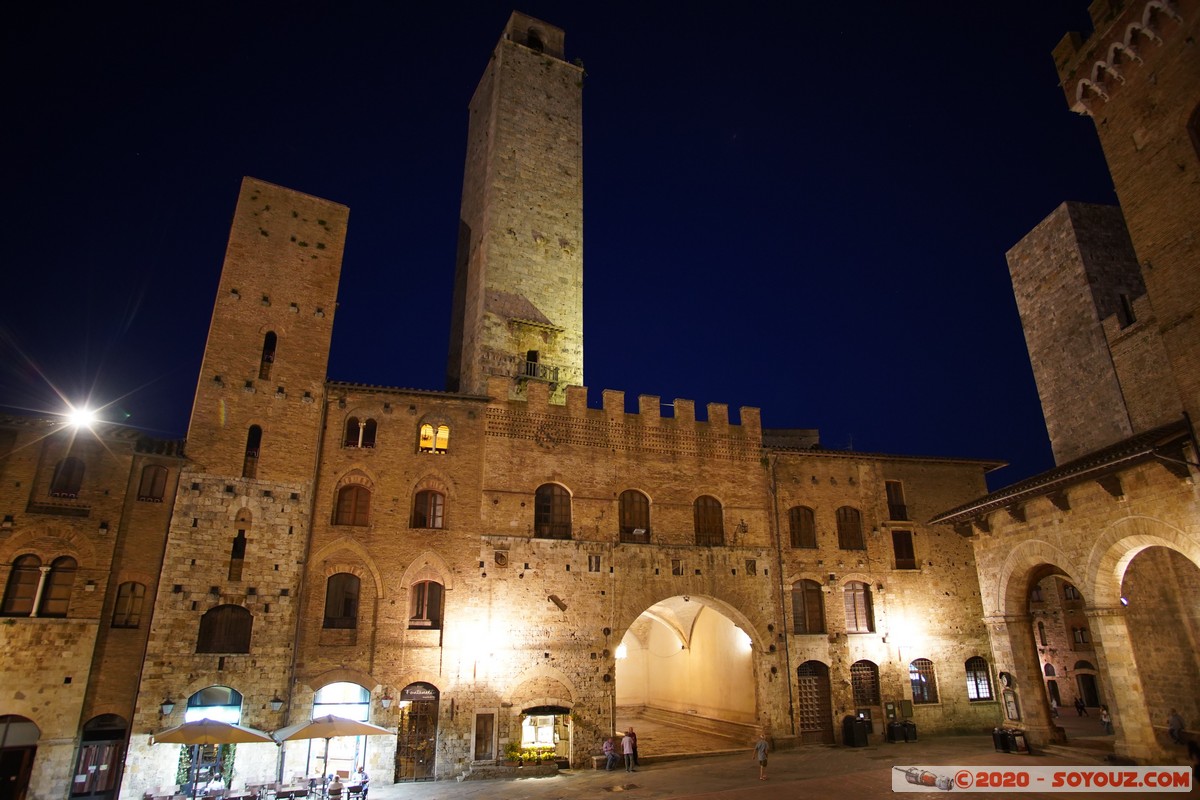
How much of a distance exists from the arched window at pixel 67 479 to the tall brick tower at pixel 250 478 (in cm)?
235

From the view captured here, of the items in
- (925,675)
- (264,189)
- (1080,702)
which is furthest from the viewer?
(1080,702)

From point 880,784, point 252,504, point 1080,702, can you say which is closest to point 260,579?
A: point 252,504

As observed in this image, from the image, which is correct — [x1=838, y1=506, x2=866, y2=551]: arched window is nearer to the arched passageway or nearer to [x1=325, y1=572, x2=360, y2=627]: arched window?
the arched passageway

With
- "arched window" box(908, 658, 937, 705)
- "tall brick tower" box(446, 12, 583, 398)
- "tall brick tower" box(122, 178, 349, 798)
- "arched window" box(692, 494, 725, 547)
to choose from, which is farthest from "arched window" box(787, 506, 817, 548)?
"tall brick tower" box(122, 178, 349, 798)

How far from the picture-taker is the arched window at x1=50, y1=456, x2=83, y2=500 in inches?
691

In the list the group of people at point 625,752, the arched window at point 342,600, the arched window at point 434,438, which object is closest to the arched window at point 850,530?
the group of people at point 625,752

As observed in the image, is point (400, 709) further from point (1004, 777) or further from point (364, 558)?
point (1004, 777)

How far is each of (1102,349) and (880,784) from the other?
45.2 ft

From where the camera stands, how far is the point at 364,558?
19578 mm

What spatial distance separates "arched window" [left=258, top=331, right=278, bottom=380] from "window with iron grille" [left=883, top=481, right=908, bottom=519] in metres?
21.9

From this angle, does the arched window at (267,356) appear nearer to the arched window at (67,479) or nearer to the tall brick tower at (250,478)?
the tall brick tower at (250,478)

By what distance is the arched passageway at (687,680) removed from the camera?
23.9 meters

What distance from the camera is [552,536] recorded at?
21.7 metres

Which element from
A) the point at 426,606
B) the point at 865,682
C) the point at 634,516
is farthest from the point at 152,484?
the point at 865,682
